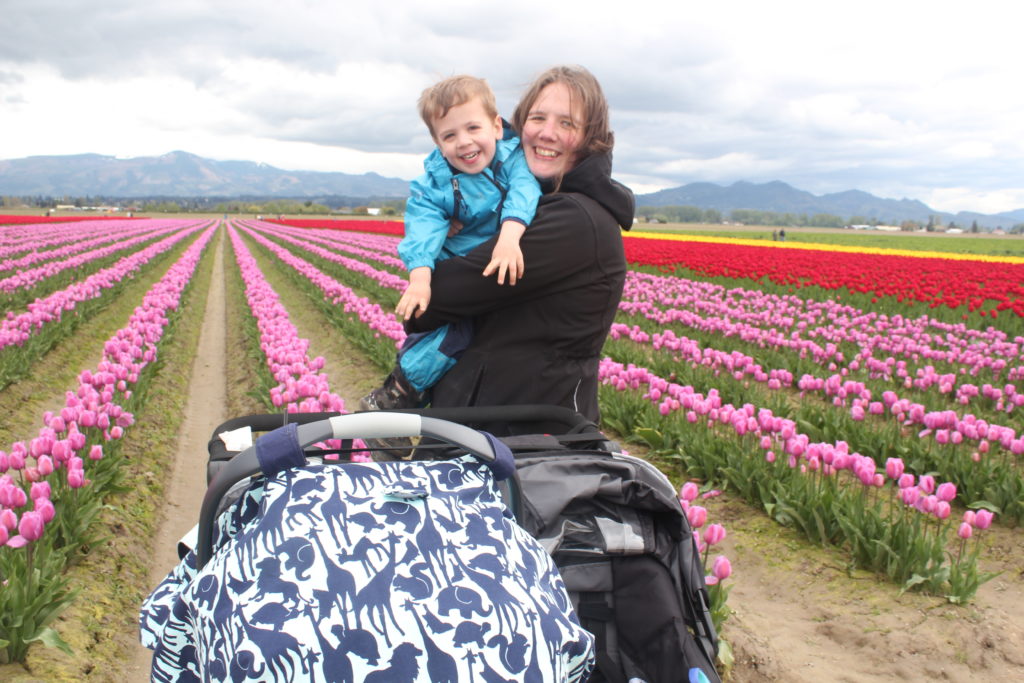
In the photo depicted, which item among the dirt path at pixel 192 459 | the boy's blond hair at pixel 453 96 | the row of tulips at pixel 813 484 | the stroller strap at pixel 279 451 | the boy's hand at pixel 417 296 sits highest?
the boy's blond hair at pixel 453 96

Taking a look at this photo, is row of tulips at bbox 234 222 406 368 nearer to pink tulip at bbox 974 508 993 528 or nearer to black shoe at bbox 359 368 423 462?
black shoe at bbox 359 368 423 462

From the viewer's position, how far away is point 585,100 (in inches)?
90.8

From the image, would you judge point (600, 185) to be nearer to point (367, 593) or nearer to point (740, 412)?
point (367, 593)

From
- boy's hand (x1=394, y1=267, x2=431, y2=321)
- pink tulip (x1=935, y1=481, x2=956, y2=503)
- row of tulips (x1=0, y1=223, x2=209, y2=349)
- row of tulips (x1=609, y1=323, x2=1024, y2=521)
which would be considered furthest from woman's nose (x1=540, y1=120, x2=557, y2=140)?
row of tulips (x1=0, y1=223, x2=209, y2=349)

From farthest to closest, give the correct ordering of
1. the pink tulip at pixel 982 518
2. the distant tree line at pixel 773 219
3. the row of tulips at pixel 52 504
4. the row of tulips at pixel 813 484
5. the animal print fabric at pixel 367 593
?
1. the distant tree line at pixel 773 219
2. the row of tulips at pixel 813 484
3. the pink tulip at pixel 982 518
4. the row of tulips at pixel 52 504
5. the animal print fabric at pixel 367 593

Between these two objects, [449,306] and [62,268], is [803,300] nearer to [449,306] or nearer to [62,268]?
[449,306]

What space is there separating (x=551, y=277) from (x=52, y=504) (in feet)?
8.72

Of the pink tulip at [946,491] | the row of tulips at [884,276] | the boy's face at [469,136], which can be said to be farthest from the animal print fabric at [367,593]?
the row of tulips at [884,276]

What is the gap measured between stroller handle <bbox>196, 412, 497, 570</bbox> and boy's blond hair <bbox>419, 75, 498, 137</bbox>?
124 cm

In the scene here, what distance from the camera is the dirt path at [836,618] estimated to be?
10.6 ft

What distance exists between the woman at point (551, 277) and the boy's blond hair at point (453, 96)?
5.3 inches

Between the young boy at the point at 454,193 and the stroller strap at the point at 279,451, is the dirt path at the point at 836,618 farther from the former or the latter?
the stroller strap at the point at 279,451

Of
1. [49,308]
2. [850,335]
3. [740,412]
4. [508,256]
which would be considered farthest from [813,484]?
[49,308]

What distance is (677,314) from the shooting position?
34.7ft
